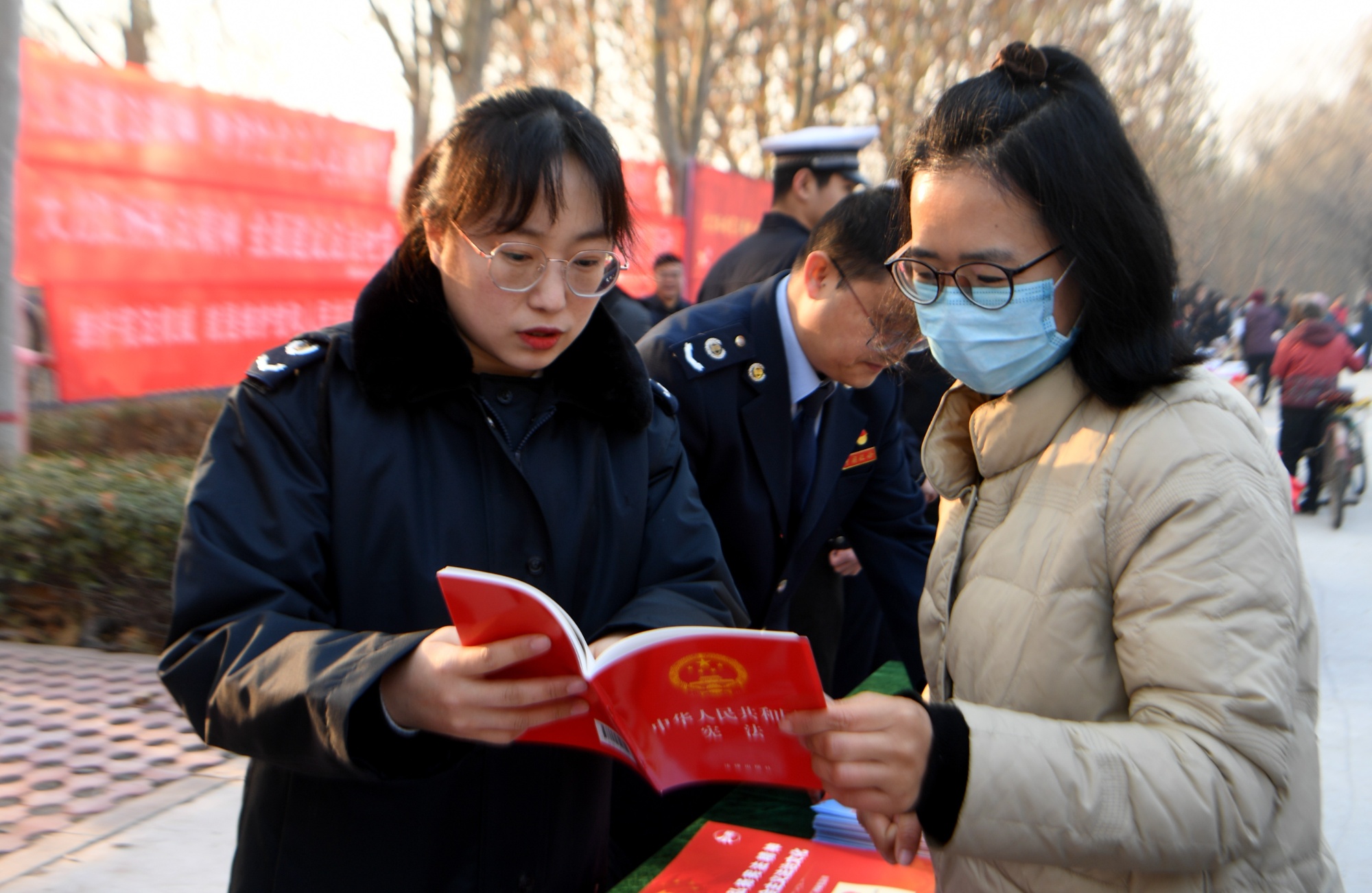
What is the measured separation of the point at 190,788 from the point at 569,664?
2.83 meters

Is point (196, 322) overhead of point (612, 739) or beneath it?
overhead

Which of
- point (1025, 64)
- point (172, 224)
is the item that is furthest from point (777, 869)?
point (172, 224)

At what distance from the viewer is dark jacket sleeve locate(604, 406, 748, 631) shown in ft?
4.89

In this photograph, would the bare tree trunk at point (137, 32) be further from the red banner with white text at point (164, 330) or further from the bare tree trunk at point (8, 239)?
the bare tree trunk at point (8, 239)

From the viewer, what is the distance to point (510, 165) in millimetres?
1453

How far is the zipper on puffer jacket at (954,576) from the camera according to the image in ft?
4.43

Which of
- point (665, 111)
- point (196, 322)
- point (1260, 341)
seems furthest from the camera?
point (1260, 341)

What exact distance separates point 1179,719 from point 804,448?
1531 mm

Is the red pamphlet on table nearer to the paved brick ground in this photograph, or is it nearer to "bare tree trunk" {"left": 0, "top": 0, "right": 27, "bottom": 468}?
the paved brick ground

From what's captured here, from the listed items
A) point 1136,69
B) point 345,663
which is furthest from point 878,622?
point 1136,69

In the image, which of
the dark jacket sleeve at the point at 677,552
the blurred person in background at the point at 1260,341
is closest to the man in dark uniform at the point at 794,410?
the dark jacket sleeve at the point at 677,552

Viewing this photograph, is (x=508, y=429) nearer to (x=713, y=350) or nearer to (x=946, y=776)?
(x=946, y=776)

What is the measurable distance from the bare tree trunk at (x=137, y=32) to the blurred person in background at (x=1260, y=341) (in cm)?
1843

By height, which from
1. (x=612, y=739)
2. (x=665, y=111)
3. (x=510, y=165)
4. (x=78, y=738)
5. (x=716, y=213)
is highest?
(x=665, y=111)
